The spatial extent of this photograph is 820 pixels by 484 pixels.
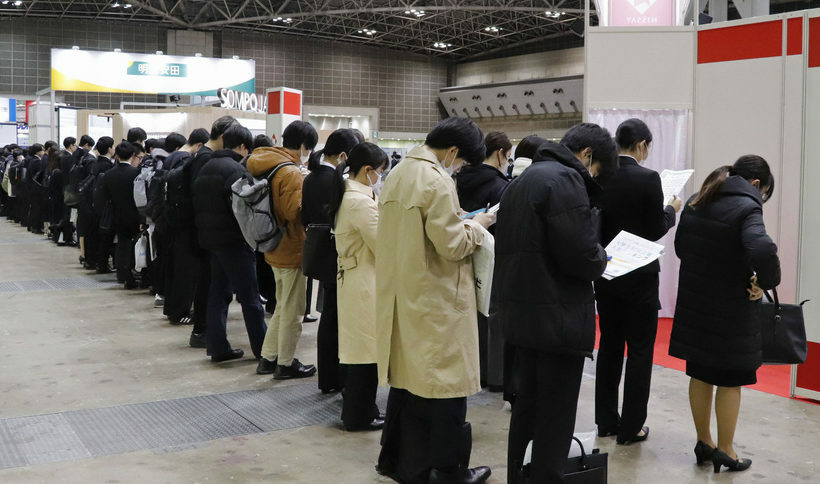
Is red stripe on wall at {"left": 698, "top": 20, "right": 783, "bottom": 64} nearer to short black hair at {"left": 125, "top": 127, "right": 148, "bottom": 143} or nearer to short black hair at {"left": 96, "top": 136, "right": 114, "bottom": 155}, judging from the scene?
short black hair at {"left": 125, "top": 127, "right": 148, "bottom": 143}

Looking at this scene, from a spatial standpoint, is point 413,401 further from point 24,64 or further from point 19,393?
point 24,64

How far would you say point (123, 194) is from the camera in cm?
738

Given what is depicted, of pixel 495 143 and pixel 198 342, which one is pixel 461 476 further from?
pixel 198 342

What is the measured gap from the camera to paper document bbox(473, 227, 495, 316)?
114 inches

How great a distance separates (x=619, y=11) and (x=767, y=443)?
4294mm

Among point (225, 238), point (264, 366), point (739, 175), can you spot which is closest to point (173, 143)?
point (225, 238)

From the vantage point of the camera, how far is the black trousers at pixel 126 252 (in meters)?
7.70

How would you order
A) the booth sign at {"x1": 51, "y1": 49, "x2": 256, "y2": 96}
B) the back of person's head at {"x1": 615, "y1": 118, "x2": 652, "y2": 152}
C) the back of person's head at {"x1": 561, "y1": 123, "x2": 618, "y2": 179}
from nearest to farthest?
the back of person's head at {"x1": 561, "y1": 123, "x2": 618, "y2": 179}, the back of person's head at {"x1": 615, "y1": 118, "x2": 652, "y2": 152}, the booth sign at {"x1": 51, "y1": 49, "x2": 256, "y2": 96}

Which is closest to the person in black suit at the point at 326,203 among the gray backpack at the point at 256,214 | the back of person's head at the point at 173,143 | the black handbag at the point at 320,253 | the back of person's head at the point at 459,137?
the black handbag at the point at 320,253

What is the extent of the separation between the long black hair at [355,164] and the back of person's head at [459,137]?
0.68 metres

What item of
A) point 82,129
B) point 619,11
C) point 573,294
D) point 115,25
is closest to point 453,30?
point 115,25

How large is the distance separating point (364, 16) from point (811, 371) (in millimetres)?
22373

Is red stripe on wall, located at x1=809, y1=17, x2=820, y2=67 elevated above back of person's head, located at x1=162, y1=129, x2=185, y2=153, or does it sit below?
above

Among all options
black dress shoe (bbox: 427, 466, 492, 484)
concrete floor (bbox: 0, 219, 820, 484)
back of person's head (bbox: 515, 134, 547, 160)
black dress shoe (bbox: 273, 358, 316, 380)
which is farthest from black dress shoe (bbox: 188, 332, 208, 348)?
black dress shoe (bbox: 427, 466, 492, 484)
